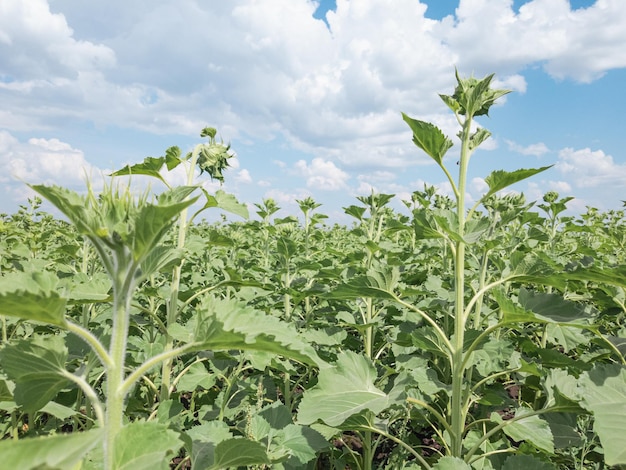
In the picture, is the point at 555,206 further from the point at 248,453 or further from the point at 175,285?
the point at 248,453

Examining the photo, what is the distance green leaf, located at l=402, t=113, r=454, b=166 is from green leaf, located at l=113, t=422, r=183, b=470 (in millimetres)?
1916

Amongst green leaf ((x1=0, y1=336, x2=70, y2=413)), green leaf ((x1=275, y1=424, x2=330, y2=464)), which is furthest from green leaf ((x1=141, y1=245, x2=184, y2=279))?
green leaf ((x1=275, y1=424, x2=330, y2=464))

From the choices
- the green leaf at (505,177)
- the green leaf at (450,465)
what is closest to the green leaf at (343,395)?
the green leaf at (450,465)

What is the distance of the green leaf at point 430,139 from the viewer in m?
2.36

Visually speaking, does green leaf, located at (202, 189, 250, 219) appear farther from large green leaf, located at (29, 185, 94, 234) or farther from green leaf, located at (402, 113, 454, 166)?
large green leaf, located at (29, 185, 94, 234)

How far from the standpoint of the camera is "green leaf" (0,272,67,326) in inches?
42.3

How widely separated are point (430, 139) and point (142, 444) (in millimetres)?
2011

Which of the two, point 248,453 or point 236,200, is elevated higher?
point 236,200

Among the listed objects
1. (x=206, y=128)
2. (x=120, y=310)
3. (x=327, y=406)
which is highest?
(x=206, y=128)

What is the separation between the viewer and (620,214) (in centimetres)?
1122

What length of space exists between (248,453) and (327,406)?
0.69 m

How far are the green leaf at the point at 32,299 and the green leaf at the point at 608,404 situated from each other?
1.84m

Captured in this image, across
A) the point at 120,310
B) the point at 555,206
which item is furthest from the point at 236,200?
the point at 555,206

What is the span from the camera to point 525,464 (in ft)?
6.96
